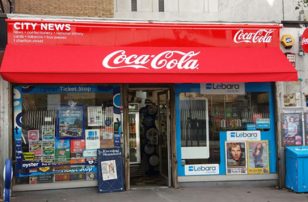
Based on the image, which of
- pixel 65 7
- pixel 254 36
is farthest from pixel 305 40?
pixel 65 7

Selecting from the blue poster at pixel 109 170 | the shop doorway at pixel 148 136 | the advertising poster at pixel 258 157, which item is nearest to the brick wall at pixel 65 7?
the shop doorway at pixel 148 136

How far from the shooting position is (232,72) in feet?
27.9

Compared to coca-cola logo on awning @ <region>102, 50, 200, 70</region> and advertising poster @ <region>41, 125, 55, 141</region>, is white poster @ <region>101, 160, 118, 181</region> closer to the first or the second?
advertising poster @ <region>41, 125, 55, 141</region>

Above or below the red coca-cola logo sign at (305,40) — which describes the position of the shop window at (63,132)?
below

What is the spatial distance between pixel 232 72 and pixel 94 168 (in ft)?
11.9

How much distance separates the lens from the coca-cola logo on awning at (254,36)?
9.22m

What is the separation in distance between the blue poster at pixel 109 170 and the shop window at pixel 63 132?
0.21m

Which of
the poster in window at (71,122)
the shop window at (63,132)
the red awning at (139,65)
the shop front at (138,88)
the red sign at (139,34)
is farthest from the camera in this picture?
the poster in window at (71,122)

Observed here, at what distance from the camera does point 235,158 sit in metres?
9.49

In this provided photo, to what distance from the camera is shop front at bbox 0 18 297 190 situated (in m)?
8.29

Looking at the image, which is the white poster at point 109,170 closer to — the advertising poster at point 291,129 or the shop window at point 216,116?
the shop window at point 216,116

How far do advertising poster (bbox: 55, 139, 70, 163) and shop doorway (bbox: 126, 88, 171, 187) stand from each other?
197 cm

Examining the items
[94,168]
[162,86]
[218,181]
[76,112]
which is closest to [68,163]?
[94,168]

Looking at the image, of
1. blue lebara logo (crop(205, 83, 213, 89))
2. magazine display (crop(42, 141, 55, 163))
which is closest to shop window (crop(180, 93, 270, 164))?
blue lebara logo (crop(205, 83, 213, 89))
